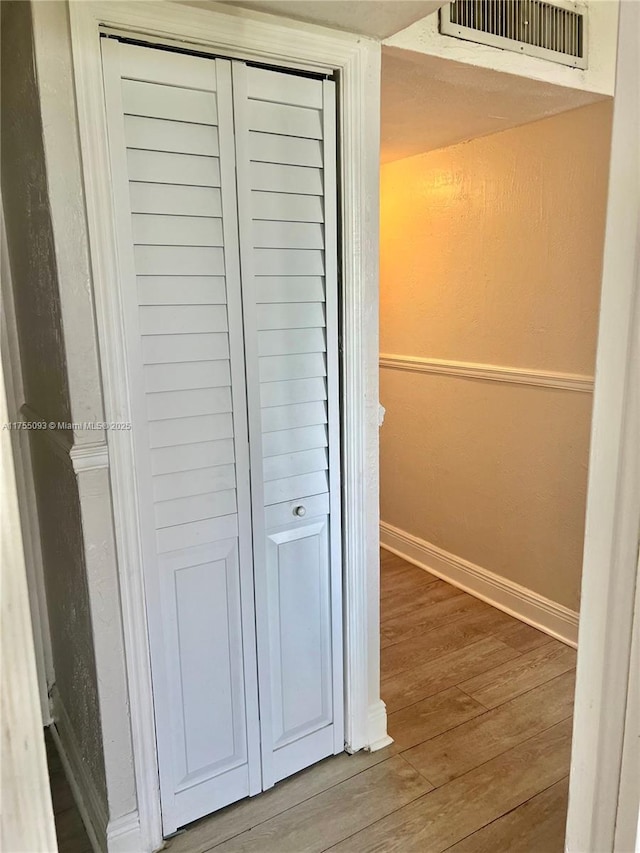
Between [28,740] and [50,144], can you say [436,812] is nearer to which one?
[28,740]

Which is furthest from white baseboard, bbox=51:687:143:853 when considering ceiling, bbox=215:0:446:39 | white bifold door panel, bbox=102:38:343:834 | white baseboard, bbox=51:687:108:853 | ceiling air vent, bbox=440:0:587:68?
ceiling air vent, bbox=440:0:587:68

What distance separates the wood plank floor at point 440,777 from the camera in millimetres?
1683

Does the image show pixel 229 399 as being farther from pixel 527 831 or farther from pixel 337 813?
pixel 527 831

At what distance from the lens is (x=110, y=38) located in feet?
4.38

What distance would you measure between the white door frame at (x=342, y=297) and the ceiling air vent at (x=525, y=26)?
0.36m

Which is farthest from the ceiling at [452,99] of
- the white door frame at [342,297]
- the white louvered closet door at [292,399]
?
the white louvered closet door at [292,399]

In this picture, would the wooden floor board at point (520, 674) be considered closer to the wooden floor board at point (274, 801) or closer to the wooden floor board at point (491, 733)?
the wooden floor board at point (491, 733)

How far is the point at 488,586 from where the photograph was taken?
9.59ft

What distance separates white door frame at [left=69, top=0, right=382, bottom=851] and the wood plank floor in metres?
0.15

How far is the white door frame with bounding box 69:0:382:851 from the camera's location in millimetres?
1336

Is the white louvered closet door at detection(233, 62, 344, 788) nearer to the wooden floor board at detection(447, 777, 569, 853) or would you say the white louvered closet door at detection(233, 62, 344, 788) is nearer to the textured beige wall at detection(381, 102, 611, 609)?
the wooden floor board at detection(447, 777, 569, 853)

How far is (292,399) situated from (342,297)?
307 mm

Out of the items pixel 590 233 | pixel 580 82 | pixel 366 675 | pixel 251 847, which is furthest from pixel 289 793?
pixel 580 82

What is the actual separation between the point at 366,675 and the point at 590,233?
1.72m
